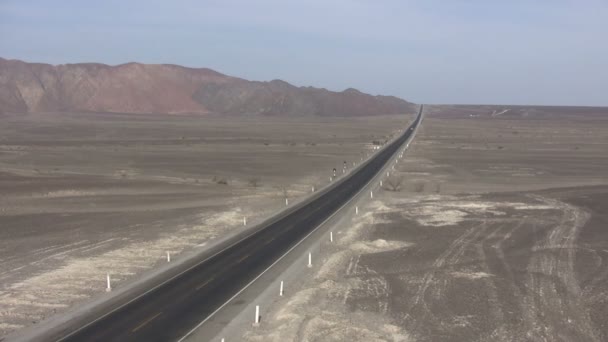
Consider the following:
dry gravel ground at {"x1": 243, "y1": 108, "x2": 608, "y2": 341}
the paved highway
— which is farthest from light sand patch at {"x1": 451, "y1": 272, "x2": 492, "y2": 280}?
the paved highway

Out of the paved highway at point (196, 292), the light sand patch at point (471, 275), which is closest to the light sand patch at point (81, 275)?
the paved highway at point (196, 292)

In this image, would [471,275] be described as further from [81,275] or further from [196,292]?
[81,275]

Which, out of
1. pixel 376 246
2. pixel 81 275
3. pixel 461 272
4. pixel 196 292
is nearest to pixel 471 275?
pixel 461 272

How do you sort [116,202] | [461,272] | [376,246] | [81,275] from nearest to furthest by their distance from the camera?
1. [81,275]
2. [461,272]
3. [376,246]
4. [116,202]

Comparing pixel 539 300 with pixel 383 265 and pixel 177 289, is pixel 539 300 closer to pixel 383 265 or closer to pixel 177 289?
pixel 383 265

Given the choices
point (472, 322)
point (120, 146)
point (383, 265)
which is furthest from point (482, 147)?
point (472, 322)

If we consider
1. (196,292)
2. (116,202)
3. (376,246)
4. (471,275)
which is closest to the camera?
(196,292)

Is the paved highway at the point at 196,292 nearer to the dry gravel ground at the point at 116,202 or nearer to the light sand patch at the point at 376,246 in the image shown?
the dry gravel ground at the point at 116,202

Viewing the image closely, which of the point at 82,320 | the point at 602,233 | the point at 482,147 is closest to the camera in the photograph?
the point at 82,320
